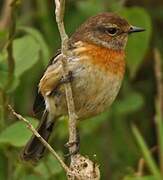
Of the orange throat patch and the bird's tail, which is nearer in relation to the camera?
the orange throat patch

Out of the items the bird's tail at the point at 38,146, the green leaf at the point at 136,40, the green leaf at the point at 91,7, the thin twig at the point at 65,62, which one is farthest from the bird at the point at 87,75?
the green leaf at the point at 91,7

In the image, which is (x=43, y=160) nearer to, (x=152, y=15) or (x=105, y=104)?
(x=105, y=104)

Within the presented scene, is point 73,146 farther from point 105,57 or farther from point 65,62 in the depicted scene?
point 105,57

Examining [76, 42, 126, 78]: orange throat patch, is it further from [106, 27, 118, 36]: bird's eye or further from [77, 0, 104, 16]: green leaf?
[77, 0, 104, 16]: green leaf

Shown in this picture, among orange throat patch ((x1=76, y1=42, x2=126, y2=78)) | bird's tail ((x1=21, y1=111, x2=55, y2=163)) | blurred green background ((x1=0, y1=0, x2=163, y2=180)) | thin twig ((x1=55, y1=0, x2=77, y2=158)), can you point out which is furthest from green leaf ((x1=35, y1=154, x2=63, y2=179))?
thin twig ((x1=55, y1=0, x2=77, y2=158))

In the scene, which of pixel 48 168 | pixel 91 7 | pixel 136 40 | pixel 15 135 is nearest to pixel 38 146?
pixel 48 168
